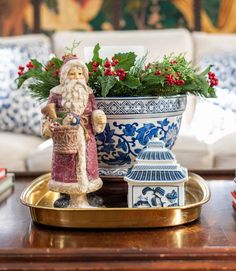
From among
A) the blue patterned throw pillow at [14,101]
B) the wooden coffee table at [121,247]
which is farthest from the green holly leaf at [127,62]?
the blue patterned throw pillow at [14,101]

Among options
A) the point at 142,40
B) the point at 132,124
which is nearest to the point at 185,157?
the point at 142,40

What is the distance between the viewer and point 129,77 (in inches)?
44.6

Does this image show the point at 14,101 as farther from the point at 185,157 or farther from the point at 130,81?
the point at 130,81

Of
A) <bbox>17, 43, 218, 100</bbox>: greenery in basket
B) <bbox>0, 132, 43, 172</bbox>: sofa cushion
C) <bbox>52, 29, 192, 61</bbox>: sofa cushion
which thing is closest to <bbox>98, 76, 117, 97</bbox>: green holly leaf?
<bbox>17, 43, 218, 100</bbox>: greenery in basket

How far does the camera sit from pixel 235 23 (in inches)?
124

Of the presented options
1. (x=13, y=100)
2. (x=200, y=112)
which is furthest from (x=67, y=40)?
(x=200, y=112)

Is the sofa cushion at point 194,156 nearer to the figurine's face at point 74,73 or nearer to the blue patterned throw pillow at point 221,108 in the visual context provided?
the blue patterned throw pillow at point 221,108

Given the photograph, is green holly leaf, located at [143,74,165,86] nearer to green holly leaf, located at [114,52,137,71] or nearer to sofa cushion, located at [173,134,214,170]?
green holly leaf, located at [114,52,137,71]

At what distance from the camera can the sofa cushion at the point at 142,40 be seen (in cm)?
264

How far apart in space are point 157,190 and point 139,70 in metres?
0.28

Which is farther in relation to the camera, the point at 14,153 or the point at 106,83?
the point at 14,153

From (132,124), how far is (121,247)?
0.34m

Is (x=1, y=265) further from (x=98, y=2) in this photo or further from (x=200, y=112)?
(x=98, y=2)

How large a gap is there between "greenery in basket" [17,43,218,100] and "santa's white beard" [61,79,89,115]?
0.09 meters
